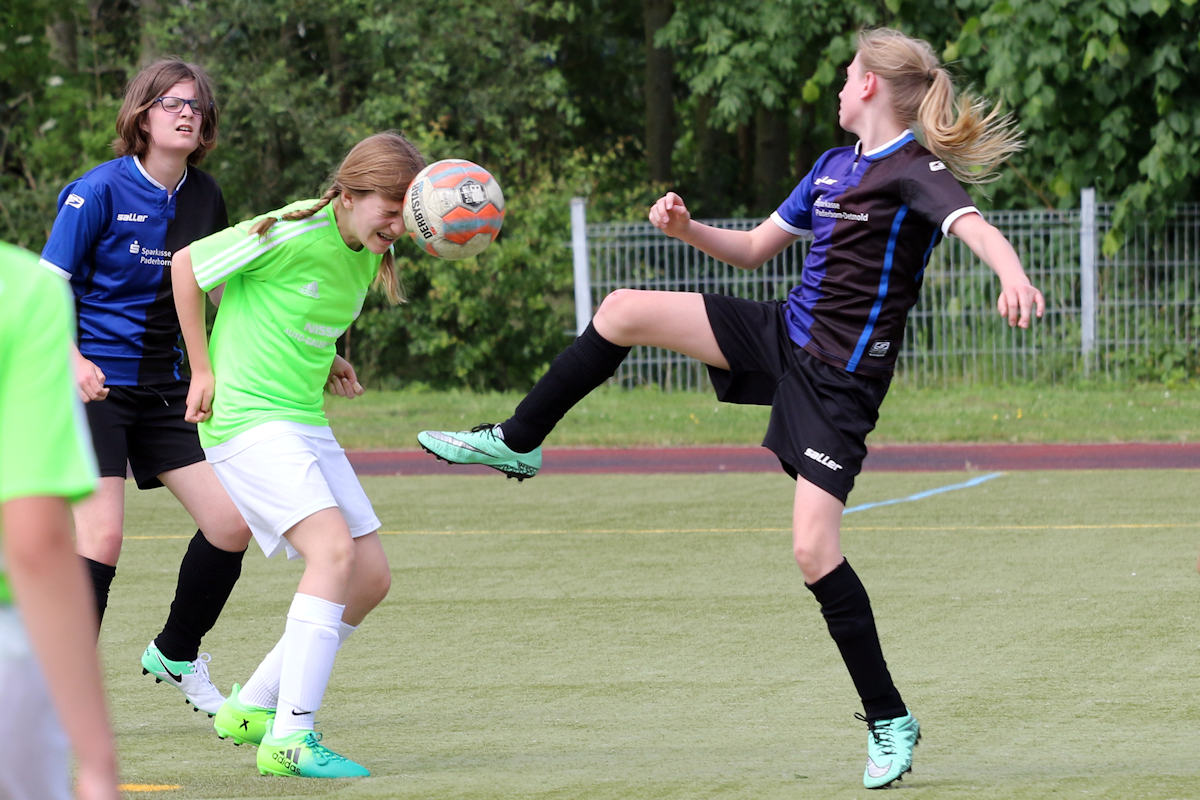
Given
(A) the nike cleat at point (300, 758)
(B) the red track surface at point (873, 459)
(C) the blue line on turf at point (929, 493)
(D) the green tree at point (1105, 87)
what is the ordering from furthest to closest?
(D) the green tree at point (1105, 87) < (B) the red track surface at point (873, 459) < (C) the blue line on turf at point (929, 493) < (A) the nike cleat at point (300, 758)

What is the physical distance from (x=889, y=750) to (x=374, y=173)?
7.07ft

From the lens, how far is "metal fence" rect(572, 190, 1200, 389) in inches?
707

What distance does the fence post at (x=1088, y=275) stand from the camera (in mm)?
17953

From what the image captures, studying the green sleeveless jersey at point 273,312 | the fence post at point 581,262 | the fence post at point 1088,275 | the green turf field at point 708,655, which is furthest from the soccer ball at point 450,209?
the fence post at point 1088,275

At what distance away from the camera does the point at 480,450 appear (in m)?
5.16

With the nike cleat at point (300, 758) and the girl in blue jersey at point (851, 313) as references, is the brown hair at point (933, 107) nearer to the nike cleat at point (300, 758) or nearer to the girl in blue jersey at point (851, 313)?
the girl in blue jersey at point (851, 313)

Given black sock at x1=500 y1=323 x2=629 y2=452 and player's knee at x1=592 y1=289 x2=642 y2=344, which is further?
black sock at x1=500 y1=323 x2=629 y2=452

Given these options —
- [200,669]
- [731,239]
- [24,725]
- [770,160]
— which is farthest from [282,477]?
[770,160]

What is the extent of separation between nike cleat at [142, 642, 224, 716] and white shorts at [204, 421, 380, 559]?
0.89m

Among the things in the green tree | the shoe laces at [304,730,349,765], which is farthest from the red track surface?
the shoe laces at [304,730,349,765]

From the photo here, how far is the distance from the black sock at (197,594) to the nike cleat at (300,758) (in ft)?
3.07

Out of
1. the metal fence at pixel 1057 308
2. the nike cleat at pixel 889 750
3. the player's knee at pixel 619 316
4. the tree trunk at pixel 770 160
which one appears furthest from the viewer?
the tree trunk at pixel 770 160

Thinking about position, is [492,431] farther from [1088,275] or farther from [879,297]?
[1088,275]

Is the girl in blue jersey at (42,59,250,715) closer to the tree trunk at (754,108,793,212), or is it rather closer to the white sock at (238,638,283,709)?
the white sock at (238,638,283,709)
